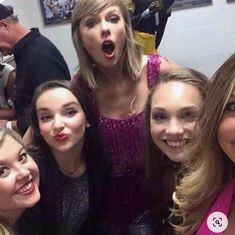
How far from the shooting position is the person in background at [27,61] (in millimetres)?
2068

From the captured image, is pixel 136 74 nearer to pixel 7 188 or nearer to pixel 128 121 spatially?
pixel 128 121

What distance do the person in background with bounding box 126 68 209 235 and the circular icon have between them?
30 centimetres

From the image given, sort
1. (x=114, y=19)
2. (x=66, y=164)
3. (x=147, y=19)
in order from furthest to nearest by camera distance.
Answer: (x=147, y=19) → (x=114, y=19) → (x=66, y=164)

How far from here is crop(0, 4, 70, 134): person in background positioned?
6.79 feet

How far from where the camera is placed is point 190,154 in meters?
1.33

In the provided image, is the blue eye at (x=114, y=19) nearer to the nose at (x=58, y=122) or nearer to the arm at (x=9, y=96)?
the nose at (x=58, y=122)

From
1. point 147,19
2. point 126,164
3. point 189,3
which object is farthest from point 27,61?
point 189,3

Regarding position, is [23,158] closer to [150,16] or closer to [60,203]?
[60,203]

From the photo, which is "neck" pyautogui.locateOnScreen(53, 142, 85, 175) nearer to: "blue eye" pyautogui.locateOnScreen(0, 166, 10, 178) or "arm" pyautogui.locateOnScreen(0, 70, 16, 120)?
"blue eye" pyautogui.locateOnScreen(0, 166, 10, 178)

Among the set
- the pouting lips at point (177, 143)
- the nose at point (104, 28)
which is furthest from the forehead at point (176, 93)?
the nose at point (104, 28)

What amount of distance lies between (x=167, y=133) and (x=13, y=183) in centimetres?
52

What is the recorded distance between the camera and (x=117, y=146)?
1.82 metres

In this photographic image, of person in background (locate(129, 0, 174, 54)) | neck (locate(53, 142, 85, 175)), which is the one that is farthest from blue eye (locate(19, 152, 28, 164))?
person in background (locate(129, 0, 174, 54))

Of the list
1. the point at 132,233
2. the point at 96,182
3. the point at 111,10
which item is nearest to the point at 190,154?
the point at 132,233
